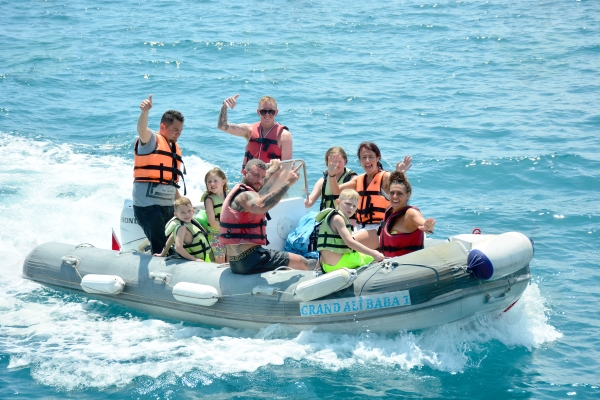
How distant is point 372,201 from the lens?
6418 millimetres

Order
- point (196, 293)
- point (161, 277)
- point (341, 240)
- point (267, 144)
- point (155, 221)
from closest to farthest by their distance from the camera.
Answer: point (341, 240) → point (196, 293) → point (161, 277) → point (155, 221) → point (267, 144)

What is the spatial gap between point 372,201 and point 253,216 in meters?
1.16

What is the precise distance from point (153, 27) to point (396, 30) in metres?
6.35

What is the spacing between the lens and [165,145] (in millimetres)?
6484

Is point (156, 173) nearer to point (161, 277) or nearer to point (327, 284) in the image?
point (161, 277)

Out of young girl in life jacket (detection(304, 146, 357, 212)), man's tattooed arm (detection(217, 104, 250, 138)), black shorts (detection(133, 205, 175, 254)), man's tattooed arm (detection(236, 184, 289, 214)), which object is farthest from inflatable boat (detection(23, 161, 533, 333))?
man's tattooed arm (detection(217, 104, 250, 138))

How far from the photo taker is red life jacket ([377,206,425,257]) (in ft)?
19.5

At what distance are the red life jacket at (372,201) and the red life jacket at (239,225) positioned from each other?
100 centimetres

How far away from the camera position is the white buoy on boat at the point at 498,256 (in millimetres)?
5457

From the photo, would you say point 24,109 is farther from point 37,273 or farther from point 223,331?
point 223,331

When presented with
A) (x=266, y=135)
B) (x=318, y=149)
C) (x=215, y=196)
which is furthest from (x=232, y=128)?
(x=318, y=149)

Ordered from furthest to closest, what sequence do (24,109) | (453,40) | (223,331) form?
(453,40), (24,109), (223,331)

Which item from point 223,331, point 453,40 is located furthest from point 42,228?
point 453,40

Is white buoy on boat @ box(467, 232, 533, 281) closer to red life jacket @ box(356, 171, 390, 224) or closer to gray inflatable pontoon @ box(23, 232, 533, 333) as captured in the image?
gray inflatable pontoon @ box(23, 232, 533, 333)
